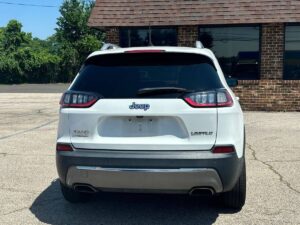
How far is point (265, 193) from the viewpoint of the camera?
208 inches

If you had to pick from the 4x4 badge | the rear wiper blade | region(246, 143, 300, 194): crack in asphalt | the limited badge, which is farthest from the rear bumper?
region(246, 143, 300, 194): crack in asphalt

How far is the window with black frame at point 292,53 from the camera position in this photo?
13727 mm

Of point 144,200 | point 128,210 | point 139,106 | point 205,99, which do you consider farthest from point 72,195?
point 205,99

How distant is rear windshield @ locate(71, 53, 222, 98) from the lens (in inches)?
161

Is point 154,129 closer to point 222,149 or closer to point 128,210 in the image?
point 222,149

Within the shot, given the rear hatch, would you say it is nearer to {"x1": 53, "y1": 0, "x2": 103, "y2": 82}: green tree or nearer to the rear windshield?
the rear windshield

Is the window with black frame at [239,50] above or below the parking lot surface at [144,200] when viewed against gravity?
above

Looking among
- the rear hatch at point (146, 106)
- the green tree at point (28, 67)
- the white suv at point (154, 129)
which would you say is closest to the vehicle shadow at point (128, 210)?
the white suv at point (154, 129)

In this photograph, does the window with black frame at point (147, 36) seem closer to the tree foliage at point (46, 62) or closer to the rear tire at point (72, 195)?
the rear tire at point (72, 195)

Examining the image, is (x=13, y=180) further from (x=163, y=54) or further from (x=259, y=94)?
(x=259, y=94)

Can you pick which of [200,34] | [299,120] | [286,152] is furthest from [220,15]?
[286,152]

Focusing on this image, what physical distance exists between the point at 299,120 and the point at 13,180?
8248 mm

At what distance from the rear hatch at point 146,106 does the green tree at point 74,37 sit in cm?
3466

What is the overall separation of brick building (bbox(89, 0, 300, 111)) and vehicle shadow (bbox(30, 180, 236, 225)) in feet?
30.5
